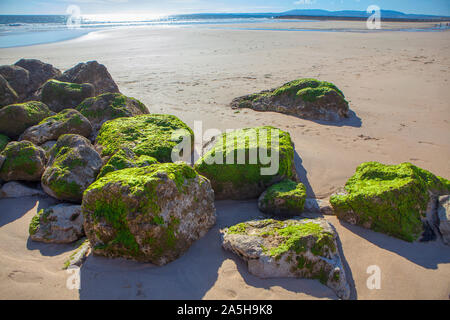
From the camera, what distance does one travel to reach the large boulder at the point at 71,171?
362 centimetres

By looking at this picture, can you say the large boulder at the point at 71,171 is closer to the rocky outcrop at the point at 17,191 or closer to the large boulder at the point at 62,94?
the rocky outcrop at the point at 17,191

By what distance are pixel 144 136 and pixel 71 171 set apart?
1.45 m

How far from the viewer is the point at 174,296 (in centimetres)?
257

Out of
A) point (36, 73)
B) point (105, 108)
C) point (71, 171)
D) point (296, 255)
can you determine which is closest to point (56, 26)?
point (36, 73)

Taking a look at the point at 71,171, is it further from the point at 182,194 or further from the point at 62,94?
→ the point at 62,94

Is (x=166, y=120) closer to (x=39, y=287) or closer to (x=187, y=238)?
(x=187, y=238)

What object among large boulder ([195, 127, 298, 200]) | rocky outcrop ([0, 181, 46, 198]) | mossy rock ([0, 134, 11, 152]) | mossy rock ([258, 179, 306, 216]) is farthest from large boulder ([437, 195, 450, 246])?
mossy rock ([0, 134, 11, 152])

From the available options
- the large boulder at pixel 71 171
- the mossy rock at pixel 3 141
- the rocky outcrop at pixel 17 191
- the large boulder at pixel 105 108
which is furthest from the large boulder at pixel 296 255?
the mossy rock at pixel 3 141

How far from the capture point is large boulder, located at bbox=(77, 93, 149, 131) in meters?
5.77

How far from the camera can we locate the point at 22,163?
13.2 feet

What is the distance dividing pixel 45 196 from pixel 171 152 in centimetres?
183

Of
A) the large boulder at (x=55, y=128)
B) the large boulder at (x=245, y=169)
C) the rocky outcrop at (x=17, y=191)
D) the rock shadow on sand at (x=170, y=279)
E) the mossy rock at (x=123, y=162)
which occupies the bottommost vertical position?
the rock shadow on sand at (x=170, y=279)

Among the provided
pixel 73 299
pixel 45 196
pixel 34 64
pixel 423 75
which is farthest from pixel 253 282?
pixel 423 75

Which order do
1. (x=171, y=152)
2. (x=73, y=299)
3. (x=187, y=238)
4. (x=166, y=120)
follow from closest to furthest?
(x=73, y=299) < (x=187, y=238) < (x=171, y=152) < (x=166, y=120)
